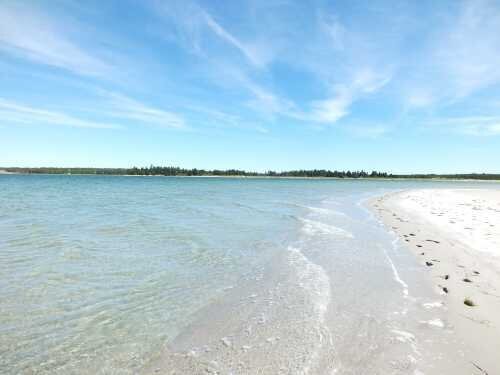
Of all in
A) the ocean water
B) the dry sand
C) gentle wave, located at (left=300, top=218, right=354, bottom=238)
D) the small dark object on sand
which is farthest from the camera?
gentle wave, located at (left=300, top=218, right=354, bottom=238)

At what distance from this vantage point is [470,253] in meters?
9.94

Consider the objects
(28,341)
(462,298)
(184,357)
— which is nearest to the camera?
(184,357)

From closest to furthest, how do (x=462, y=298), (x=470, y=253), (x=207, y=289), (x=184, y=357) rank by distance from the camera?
(x=184, y=357)
(x=462, y=298)
(x=207, y=289)
(x=470, y=253)

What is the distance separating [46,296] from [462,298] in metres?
9.14

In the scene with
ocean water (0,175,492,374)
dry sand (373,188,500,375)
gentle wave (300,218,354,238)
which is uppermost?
dry sand (373,188,500,375)

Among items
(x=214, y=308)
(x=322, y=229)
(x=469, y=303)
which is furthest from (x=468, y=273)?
(x=322, y=229)

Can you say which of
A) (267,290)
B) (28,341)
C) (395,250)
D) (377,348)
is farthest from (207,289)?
(395,250)

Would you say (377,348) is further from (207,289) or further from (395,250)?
(395,250)

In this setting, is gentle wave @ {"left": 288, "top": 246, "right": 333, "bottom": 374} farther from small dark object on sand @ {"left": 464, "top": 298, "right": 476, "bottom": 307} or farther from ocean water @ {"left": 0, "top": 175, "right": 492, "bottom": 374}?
small dark object on sand @ {"left": 464, "top": 298, "right": 476, "bottom": 307}

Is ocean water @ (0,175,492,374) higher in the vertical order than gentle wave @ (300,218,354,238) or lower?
higher

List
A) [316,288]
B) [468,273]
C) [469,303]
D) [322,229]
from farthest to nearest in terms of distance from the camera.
Result: 1. [322,229]
2. [468,273]
3. [316,288]
4. [469,303]

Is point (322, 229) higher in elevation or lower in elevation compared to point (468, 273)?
lower

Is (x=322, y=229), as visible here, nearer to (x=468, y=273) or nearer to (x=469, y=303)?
(x=468, y=273)

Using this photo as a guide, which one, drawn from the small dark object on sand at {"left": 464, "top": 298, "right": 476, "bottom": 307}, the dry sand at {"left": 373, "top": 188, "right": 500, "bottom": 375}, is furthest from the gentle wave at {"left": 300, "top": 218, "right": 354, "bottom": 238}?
the small dark object on sand at {"left": 464, "top": 298, "right": 476, "bottom": 307}
